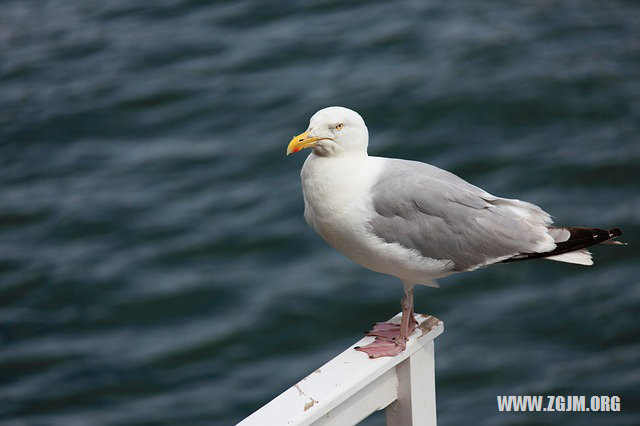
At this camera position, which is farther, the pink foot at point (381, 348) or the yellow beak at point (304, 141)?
the yellow beak at point (304, 141)

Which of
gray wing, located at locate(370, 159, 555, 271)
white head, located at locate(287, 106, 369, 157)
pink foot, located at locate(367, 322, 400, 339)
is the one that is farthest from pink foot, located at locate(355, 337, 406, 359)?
white head, located at locate(287, 106, 369, 157)

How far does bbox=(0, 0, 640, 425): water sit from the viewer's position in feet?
24.4

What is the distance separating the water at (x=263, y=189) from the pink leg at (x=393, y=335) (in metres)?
3.72

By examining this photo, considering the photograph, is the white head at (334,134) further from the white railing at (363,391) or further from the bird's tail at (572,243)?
the bird's tail at (572,243)

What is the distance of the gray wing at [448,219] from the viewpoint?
351cm

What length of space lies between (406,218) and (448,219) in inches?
5.9

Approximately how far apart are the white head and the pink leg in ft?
1.86

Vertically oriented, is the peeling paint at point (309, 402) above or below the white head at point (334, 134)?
below

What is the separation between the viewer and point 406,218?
3604 mm

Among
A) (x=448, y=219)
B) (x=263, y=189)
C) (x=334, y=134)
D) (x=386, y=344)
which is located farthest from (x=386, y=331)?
Result: (x=263, y=189)

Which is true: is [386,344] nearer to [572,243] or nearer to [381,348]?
[381,348]

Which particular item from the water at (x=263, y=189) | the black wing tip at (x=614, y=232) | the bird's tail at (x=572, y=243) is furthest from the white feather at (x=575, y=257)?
the water at (x=263, y=189)

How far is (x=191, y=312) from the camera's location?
7.88 metres

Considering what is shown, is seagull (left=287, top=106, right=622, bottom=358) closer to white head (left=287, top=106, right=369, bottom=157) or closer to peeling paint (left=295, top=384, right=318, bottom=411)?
white head (left=287, top=106, right=369, bottom=157)
